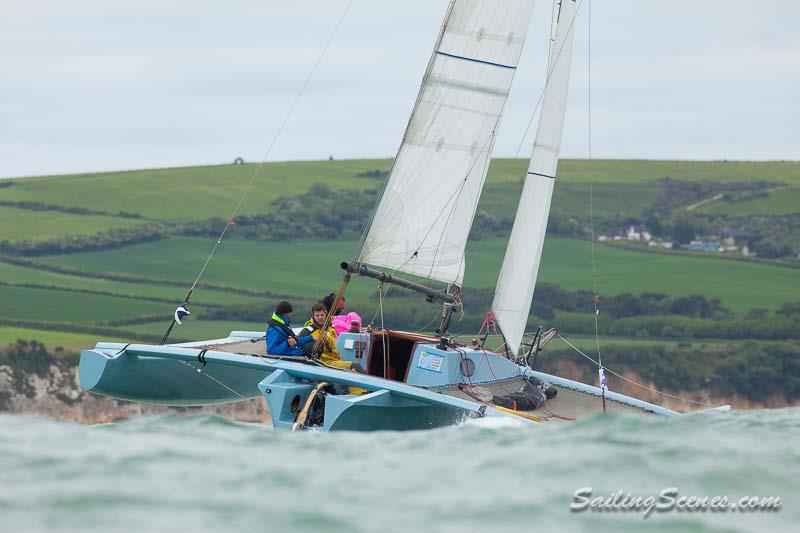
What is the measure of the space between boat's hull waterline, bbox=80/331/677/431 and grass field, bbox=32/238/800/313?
2778 cm

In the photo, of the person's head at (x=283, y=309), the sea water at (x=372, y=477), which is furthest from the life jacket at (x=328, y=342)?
the sea water at (x=372, y=477)

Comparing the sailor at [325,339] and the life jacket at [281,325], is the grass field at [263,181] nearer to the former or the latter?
the sailor at [325,339]

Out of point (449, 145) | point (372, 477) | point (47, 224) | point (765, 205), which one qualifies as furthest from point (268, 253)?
point (372, 477)

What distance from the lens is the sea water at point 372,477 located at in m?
8.64

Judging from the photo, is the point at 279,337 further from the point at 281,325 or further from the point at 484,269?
the point at 484,269

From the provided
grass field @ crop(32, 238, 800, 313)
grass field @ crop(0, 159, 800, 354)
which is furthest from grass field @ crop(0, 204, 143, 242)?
grass field @ crop(32, 238, 800, 313)

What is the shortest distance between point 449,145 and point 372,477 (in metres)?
7.91

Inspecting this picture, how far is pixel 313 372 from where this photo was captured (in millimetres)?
14805

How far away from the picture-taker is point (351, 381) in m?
14.7

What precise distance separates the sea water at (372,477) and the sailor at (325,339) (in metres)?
2.78

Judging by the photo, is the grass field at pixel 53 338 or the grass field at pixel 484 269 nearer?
the grass field at pixel 53 338

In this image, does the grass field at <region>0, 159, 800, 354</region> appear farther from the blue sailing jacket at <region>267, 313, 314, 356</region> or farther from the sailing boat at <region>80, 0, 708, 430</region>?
the blue sailing jacket at <region>267, 313, 314, 356</region>

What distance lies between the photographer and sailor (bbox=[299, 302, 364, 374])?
15.8 metres

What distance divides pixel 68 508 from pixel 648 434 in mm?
6107
